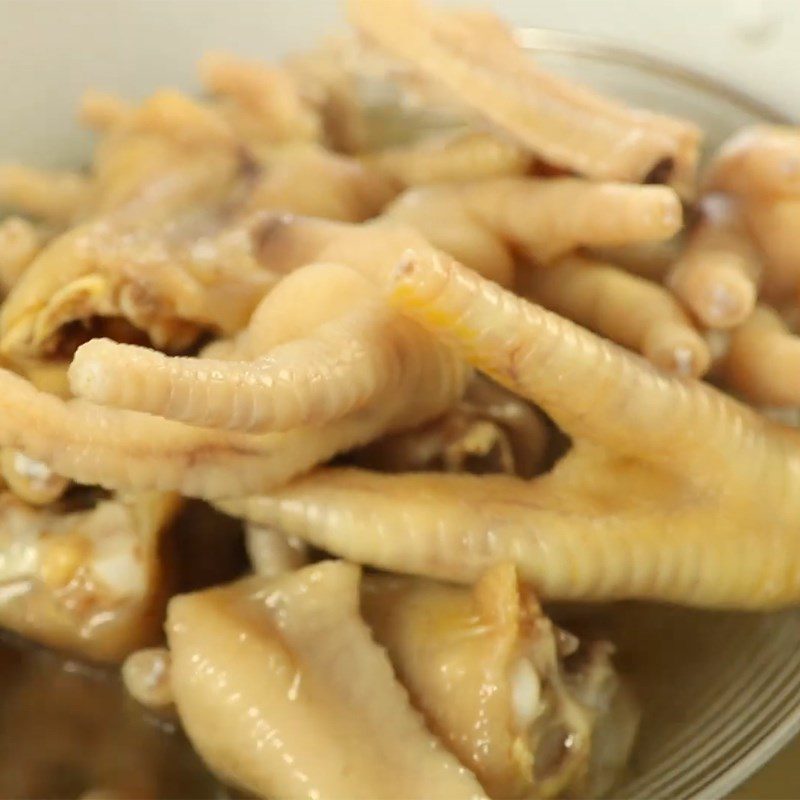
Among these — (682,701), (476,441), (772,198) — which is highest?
(772,198)

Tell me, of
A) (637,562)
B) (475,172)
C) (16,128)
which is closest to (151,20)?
(16,128)

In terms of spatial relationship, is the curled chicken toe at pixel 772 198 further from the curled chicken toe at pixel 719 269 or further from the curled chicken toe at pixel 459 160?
the curled chicken toe at pixel 459 160

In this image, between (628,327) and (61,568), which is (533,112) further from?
(61,568)

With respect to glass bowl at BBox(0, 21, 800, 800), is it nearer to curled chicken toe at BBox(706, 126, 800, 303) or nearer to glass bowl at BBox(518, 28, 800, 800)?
glass bowl at BBox(518, 28, 800, 800)

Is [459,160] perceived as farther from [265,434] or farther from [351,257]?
[265,434]

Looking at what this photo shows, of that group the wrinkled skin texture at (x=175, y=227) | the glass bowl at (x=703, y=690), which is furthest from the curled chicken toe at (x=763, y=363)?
the wrinkled skin texture at (x=175, y=227)

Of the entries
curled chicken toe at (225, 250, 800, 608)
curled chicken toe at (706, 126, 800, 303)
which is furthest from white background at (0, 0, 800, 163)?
curled chicken toe at (225, 250, 800, 608)

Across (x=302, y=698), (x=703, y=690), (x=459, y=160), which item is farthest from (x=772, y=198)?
(x=302, y=698)
